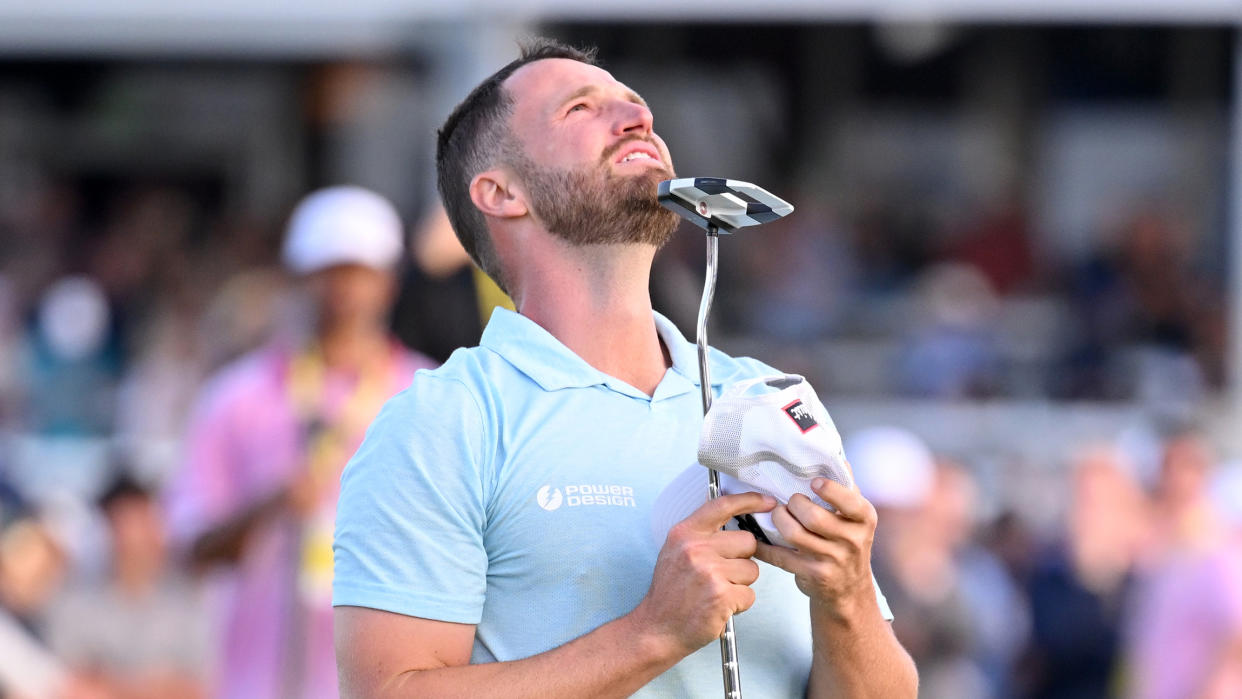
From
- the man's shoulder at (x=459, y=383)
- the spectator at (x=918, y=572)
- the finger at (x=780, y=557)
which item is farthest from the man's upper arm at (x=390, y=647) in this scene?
the spectator at (x=918, y=572)

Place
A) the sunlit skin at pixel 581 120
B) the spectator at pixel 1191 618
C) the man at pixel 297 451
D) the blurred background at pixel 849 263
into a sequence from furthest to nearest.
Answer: the blurred background at pixel 849 263 < the spectator at pixel 1191 618 < the man at pixel 297 451 < the sunlit skin at pixel 581 120

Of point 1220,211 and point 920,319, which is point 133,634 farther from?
point 1220,211

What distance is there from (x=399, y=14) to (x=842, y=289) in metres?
3.81

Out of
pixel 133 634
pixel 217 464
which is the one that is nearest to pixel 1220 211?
pixel 133 634

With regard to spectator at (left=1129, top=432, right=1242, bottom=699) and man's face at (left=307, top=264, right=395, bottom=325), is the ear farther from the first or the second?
spectator at (left=1129, top=432, right=1242, bottom=699)

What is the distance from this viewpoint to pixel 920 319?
1137cm

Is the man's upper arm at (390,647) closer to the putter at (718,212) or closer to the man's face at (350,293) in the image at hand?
the putter at (718,212)

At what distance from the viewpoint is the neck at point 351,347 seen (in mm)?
4766

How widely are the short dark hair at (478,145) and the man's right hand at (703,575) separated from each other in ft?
2.34

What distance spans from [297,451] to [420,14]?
6178mm

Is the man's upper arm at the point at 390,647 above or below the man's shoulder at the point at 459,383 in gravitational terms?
below

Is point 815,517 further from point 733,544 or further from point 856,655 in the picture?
point 856,655

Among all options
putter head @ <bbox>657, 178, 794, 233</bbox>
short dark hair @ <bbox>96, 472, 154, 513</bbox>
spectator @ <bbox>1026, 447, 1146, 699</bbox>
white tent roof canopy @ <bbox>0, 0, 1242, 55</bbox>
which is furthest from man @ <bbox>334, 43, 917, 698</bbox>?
white tent roof canopy @ <bbox>0, 0, 1242, 55</bbox>

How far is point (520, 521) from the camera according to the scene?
225cm
